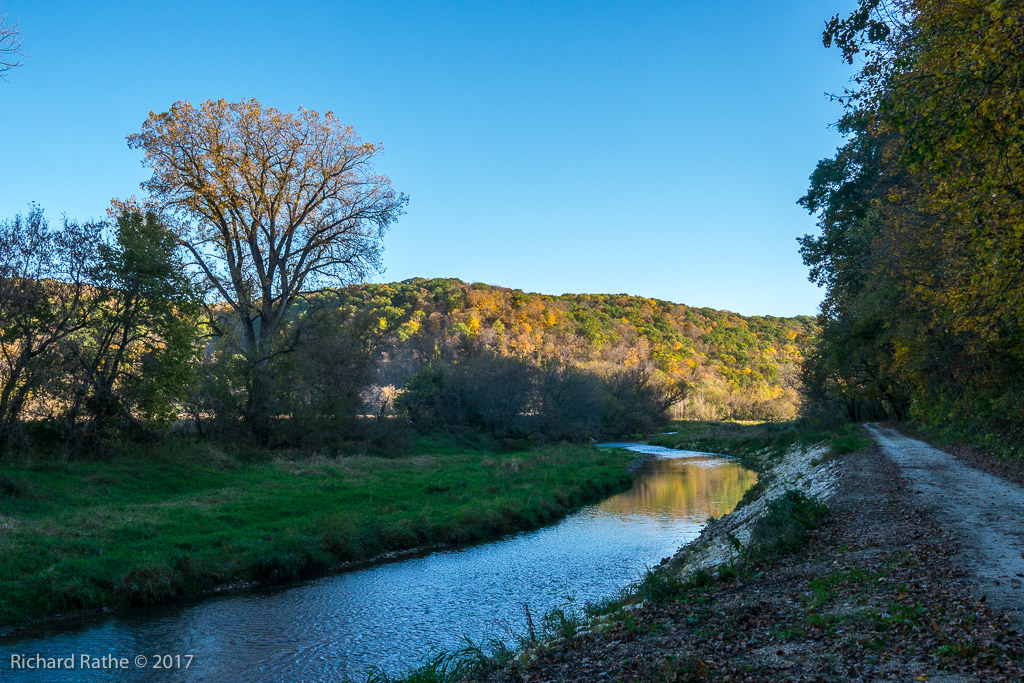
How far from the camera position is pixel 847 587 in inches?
327

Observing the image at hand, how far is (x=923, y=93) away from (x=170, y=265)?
23344 mm

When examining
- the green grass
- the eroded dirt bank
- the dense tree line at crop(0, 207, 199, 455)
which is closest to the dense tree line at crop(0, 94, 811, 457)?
the dense tree line at crop(0, 207, 199, 455)

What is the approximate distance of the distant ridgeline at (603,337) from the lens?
70188 mm

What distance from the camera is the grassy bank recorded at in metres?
13.3

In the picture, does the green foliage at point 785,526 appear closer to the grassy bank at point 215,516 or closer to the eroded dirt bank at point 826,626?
the eroded dirt bank at point 826,626

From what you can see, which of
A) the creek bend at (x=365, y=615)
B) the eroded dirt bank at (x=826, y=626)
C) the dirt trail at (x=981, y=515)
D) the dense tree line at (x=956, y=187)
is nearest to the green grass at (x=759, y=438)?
the dense tree line at (x=956, y=187)

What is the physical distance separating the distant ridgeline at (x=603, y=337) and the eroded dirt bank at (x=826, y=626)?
29.6 meters

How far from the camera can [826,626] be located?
6992 millimetres

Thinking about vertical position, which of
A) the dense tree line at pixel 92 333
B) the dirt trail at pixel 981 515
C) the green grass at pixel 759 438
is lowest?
the green grass at pixel 759 438

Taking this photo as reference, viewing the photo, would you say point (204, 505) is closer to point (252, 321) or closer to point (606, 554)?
point (606, 554)

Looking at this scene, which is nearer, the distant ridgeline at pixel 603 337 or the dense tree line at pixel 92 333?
the dense tree line at pixel 92 333

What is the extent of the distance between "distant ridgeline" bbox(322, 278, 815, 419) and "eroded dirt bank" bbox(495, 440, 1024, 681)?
97.0 feet

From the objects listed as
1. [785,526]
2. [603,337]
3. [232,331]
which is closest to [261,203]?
[232,331]

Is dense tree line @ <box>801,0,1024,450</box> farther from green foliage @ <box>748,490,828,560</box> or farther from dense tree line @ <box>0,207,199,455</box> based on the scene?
dense tree line @ <box>0,207,199,455</box>
